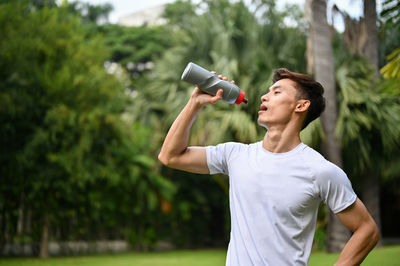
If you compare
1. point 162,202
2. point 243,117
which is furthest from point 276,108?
point 162,202

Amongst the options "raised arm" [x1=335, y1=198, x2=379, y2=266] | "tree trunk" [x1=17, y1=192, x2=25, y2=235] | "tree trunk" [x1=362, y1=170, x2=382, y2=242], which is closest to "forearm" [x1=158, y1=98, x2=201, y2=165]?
"raised arm" [x1=335, y1=198, x2=379, y2=266]

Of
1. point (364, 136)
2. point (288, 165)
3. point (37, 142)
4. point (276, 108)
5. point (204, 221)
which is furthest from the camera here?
point (204, 221)

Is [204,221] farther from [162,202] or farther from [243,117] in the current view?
[243,117]

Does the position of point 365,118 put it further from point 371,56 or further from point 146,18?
point 146,18

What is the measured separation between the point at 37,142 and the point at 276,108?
10.6 meters

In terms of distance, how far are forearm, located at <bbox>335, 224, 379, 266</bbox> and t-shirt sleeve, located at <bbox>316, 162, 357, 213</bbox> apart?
0.12m

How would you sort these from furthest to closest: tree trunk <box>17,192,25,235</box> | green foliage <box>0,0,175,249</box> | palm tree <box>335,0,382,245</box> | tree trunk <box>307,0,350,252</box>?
tree trunk <box>17,192,25,235</box>, green foliage <box>0,0,175,249</box>, tree trunk <box>307,0,350,252</box>, palm tree <box>335,0,382,245</box>

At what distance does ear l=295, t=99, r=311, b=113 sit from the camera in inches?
89.0

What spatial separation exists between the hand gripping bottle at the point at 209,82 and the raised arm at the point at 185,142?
0.03 m

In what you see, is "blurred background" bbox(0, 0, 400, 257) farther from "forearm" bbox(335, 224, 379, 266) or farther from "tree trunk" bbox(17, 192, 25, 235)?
"forearm" bbox(335, 224, 379, 266)

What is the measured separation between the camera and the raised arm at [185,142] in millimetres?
2314

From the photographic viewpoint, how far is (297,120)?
227 centimetres

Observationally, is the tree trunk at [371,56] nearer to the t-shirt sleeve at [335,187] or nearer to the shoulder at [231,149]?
the shoulder at [231,149]

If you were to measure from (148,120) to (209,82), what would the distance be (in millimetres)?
13649
